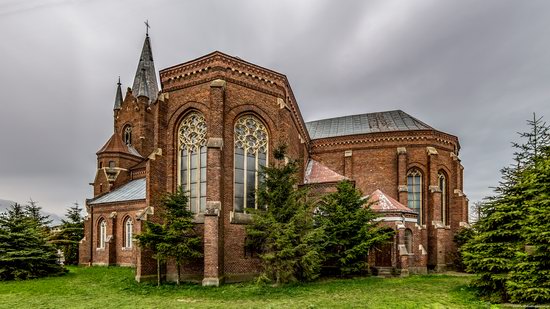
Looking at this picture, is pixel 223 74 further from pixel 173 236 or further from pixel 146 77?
pixel 146 77

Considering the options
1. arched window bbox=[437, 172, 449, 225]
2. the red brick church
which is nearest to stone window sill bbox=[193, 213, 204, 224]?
the red brick church

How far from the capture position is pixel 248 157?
18672 mm

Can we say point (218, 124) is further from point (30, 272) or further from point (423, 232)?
point (423, 232)

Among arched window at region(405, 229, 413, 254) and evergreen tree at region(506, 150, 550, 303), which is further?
arched window at region(405, 229, 413, 254)

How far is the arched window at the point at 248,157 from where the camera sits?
1806 centimetres

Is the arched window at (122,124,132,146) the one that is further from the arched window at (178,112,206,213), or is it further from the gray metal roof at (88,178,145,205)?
the arched window at (178,112,206,213)

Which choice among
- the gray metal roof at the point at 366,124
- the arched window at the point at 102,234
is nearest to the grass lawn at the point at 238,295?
the arched window at the point at 102,234

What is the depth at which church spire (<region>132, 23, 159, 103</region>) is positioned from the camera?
39.8m

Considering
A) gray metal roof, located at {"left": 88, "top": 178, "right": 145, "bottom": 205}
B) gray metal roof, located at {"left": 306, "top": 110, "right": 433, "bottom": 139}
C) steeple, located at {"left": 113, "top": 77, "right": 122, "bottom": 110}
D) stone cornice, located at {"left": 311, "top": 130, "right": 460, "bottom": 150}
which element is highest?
steeple, located at {"left": 113, "top": 77, "right": 122, "bottom": 110}

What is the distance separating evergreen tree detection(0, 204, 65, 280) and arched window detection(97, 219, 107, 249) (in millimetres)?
6550

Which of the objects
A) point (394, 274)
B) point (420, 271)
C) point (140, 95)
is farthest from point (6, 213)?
point (420, 271)

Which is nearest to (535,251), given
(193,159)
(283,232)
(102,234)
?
(283,232)

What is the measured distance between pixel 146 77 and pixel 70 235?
63.2ft

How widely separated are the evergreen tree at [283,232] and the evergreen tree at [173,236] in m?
2.76
